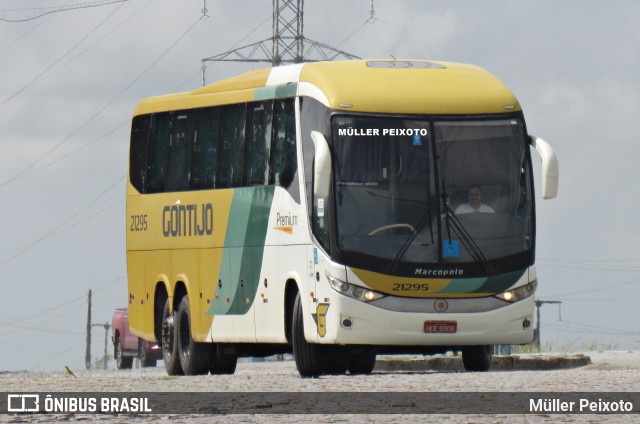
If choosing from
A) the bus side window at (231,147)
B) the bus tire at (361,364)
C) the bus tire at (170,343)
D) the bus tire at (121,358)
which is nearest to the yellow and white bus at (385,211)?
the bus side window at (231,147)

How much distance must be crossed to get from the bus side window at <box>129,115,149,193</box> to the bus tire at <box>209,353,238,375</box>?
10.2 ft

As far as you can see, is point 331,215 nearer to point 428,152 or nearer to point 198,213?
point 428,152

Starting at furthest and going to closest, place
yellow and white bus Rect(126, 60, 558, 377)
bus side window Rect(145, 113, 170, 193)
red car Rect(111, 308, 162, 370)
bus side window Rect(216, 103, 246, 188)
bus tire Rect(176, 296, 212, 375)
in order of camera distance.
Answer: red car Rect(111, 308, 162, 370) < bus side window Rect(145, 113, 170, 193) < bus tire Rect(176, 296, 212, 375) < bus side window Rect(216, 103, 246, 188) < yellow and white bus Rect(126, 60, 558, 377)

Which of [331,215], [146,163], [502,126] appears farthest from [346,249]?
[146,163]

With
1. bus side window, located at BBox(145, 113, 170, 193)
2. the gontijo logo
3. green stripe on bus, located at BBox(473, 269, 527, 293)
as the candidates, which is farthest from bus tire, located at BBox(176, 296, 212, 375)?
green stripe on bus, located at BBox(473, 269, 527, 293)

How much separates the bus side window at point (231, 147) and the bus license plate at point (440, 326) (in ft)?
13.7

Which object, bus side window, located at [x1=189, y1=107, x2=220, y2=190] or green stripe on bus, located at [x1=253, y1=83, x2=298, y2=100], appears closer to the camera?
green stripe on bus, located at [x1=253, y1=83, x2=298, y2=100]

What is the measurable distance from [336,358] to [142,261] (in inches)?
262

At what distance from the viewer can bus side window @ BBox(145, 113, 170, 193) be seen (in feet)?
89.6

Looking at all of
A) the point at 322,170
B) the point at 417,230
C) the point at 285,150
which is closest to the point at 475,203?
the point at 417,230

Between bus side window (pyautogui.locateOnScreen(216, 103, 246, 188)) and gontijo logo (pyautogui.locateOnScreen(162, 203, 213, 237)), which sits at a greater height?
bus side window (pyautogui.locateOnScreen(216, 103, 246, 188))

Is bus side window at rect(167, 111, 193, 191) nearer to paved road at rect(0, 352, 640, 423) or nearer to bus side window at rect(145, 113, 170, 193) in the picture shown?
bus side window at rect(145, 113, 170, 193)

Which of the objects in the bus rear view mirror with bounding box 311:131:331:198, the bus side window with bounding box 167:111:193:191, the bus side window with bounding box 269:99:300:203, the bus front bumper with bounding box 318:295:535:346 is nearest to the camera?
the bus rear view mirror with bounding box 311:131:331:198

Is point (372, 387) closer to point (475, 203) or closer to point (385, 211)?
point (385, 211)
